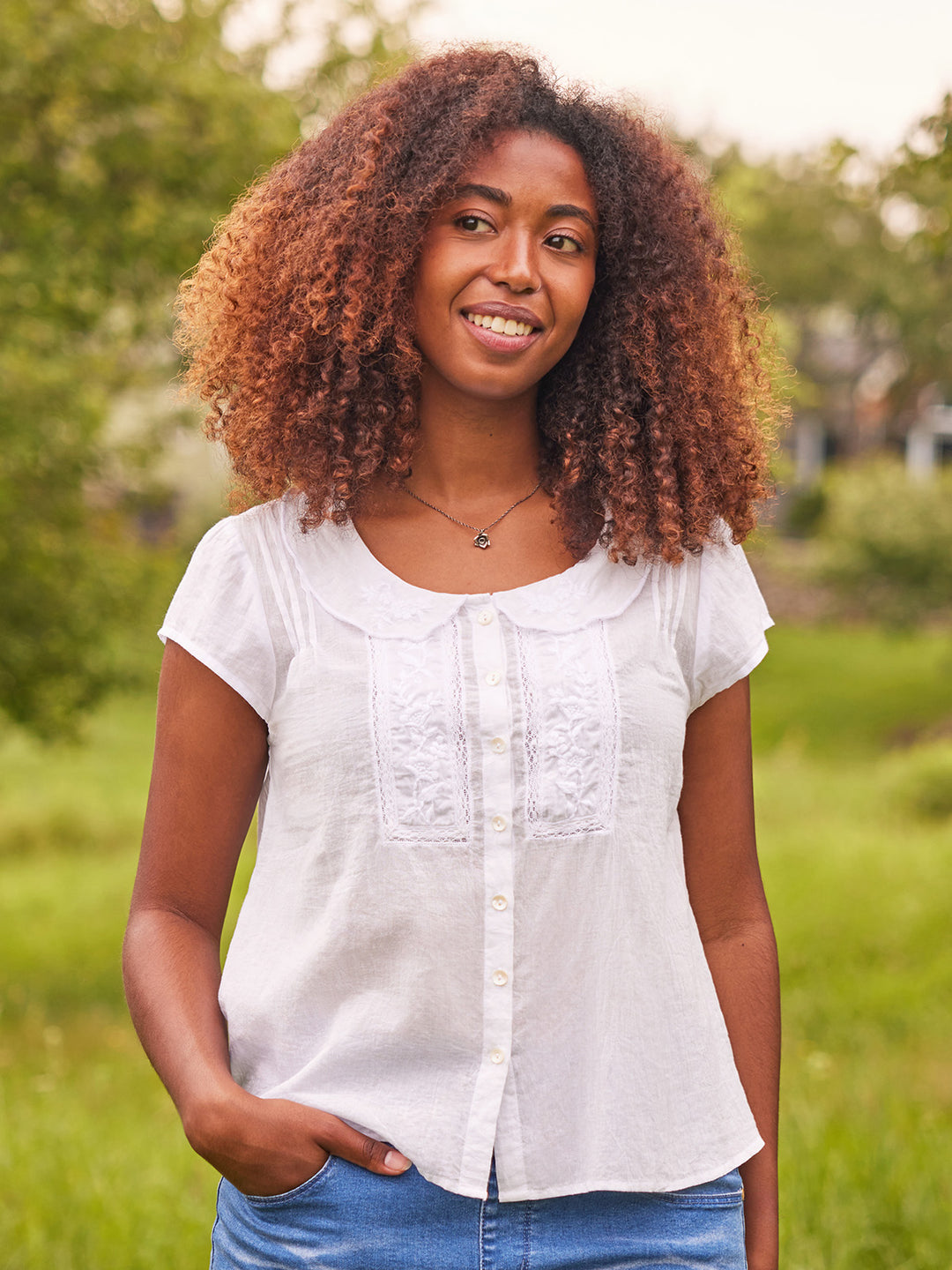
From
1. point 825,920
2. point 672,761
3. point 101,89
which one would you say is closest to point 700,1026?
point 672,761

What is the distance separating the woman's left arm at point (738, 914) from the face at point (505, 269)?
0.48 meters

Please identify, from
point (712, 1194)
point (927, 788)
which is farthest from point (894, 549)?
point (712, 1194)

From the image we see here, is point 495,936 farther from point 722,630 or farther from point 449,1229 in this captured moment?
point 722,630

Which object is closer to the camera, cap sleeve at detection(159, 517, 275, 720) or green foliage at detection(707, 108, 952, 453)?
cap sleeve at detection(159, 517, 275, 720)

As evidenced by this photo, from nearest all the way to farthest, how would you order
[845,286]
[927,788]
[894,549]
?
[927,788] < [894,549] < [845,286]

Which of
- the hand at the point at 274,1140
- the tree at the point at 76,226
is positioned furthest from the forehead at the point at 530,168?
the tree at the point at 76,226

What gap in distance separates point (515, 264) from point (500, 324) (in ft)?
0.23

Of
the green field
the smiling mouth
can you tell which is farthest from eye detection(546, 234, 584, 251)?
the green field

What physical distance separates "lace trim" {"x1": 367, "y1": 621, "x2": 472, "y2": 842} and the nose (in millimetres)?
454

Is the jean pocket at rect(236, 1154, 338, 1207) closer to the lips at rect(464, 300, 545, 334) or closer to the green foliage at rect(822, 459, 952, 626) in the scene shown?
the lips at rect(464, 300, 545, 334)

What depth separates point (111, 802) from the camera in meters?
17.7

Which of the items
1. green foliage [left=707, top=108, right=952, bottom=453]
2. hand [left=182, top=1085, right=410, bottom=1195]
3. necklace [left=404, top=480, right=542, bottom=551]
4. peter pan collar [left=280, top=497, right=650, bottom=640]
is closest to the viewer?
hand [left=182, top=1085, right=410, bottom=1195]

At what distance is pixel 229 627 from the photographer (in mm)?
1667

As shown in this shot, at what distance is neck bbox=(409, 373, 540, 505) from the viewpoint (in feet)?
6.02
